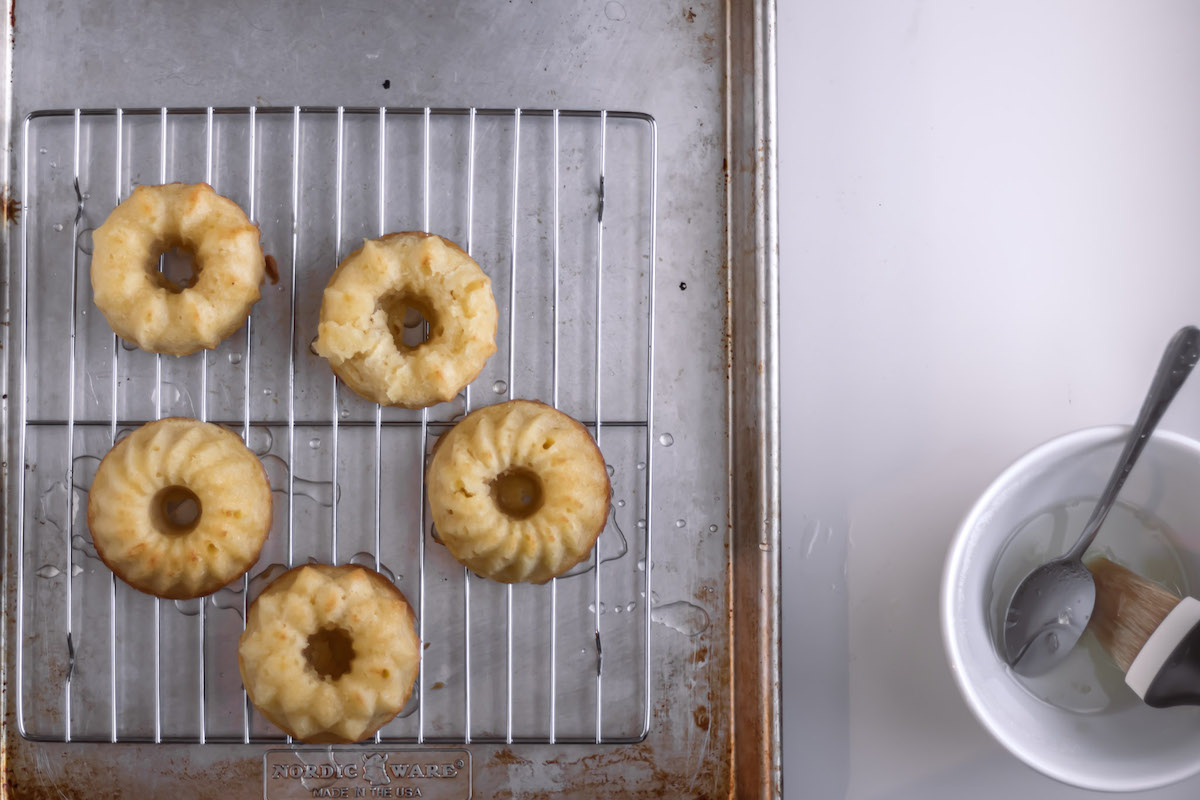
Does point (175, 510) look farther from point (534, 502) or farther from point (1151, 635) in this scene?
point (1151, 635)

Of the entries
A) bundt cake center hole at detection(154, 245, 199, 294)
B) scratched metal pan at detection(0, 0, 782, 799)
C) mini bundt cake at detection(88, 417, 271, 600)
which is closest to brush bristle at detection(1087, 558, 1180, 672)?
scratched metal pan at detection(0, 0, 782, 799)

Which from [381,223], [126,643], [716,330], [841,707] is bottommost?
[841,707]

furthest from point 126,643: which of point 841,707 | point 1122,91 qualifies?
point 1122,91

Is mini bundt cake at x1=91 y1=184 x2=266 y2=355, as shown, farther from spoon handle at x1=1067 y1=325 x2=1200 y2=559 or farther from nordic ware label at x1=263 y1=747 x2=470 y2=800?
spoon handle at x1=1067 y1=325 x2=1200 y2=559

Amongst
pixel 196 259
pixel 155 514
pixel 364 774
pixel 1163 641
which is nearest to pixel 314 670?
pixel 364 774

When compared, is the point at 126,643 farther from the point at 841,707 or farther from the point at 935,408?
the point at 935,408

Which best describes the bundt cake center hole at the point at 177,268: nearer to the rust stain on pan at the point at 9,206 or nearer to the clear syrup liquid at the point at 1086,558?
the rust stain on pan at the point at 9,206

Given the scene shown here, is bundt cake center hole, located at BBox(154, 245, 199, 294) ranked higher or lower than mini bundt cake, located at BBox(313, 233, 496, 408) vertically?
higher

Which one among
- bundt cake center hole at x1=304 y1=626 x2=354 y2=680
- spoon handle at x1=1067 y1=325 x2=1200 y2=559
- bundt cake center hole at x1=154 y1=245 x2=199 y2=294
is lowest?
bundt cake center hole at x1=304 y1=626 x2=354 y2=680
